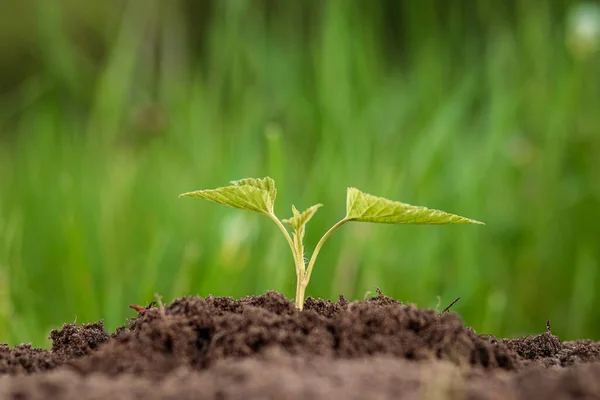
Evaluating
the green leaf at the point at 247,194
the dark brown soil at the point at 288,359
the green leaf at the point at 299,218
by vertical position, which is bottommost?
the dark brown soil at the point at 288,359

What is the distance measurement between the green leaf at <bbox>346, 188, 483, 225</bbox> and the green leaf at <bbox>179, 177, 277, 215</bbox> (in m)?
0.12

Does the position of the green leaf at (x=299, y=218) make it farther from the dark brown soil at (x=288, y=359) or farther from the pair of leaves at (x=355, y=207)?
the dark brown soil at (x=288, y=359)

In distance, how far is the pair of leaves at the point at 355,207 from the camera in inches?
45.7

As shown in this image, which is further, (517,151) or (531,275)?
(517,151)

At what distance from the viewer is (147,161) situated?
12.8 feet

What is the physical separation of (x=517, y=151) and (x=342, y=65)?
0.83 meters

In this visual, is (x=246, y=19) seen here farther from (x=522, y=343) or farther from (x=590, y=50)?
(x=522, y=343)

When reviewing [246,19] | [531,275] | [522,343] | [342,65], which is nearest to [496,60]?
[342,65]

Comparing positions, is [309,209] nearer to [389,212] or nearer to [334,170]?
[389,212]

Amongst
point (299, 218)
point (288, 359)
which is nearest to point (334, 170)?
point (299, 218)

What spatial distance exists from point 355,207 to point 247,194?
0.53 ft

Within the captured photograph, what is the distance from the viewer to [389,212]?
3.88 ft

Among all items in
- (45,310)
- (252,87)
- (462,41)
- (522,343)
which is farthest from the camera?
(462,41)

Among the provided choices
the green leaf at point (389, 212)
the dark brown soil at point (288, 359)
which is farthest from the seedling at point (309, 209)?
the dark brown soil at point (288, 359)
